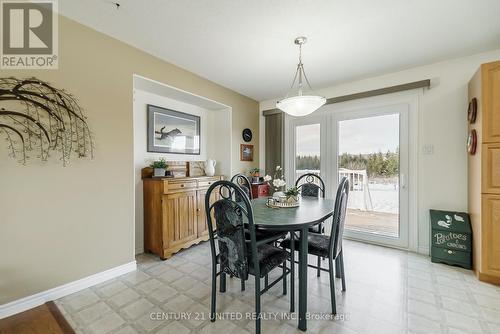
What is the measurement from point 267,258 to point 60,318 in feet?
5.56

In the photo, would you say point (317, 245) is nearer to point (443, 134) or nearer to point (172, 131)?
point (443, 134)

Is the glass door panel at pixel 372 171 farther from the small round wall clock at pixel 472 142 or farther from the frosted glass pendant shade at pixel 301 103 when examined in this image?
the frosted glass pendant shade at pixel 301 103

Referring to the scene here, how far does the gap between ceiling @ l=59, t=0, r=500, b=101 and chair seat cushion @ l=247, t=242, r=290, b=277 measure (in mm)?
2038

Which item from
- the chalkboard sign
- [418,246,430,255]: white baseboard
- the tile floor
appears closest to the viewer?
the tile floor

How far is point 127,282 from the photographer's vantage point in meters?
2.22

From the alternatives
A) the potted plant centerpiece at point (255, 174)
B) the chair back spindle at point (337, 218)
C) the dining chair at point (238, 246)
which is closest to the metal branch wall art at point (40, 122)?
the dining chair at point (238, 246)

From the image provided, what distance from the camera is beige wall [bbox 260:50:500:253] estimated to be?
2.68 meters

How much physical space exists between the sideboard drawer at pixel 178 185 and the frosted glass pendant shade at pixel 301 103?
5.42 ft

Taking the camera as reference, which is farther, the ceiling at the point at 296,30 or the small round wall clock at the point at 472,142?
the small round wall clock at the point at 472,142

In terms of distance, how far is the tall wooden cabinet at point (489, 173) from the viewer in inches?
82.8

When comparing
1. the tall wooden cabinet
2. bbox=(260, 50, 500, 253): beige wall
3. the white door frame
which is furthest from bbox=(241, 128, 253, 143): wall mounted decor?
the tall wooden cabinet

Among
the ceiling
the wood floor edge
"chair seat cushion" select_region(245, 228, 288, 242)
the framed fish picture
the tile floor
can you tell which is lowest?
the tile floor

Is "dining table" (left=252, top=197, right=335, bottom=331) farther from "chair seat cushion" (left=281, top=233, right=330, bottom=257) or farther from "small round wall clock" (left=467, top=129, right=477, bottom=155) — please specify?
"small round wall clock" (left=467, top=129, right=477, bottom=155)

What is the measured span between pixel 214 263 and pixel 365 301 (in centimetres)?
138
